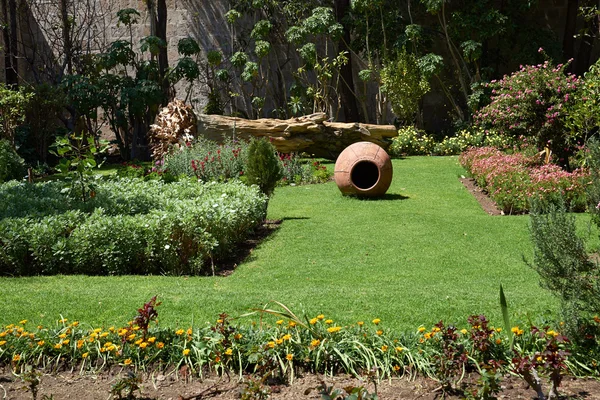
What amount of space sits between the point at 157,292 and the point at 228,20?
1382 cm

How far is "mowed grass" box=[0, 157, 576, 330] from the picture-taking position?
5277 mm

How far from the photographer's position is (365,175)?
11742 mm

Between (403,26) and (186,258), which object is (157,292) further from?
(403,26)

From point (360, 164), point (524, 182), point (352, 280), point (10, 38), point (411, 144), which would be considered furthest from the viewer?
point (10, 38)

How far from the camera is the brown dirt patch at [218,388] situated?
3701mm

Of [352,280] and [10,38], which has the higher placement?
[10,38]

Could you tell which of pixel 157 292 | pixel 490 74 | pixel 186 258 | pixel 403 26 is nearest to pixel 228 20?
pixel 403 26

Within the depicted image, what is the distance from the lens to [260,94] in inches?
760

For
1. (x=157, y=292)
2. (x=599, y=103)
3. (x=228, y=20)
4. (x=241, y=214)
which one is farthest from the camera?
(x=228, y=20)

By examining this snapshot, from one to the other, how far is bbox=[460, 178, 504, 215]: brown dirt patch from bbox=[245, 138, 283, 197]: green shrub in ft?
10.4

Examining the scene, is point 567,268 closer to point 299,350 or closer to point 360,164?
point 299,350

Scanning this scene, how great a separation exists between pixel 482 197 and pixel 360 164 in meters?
2.04

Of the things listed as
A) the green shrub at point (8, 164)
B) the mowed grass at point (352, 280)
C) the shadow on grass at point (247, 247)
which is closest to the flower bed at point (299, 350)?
the mowed grass at point (352, 280)

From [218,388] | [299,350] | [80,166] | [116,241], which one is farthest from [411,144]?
[218,388]
